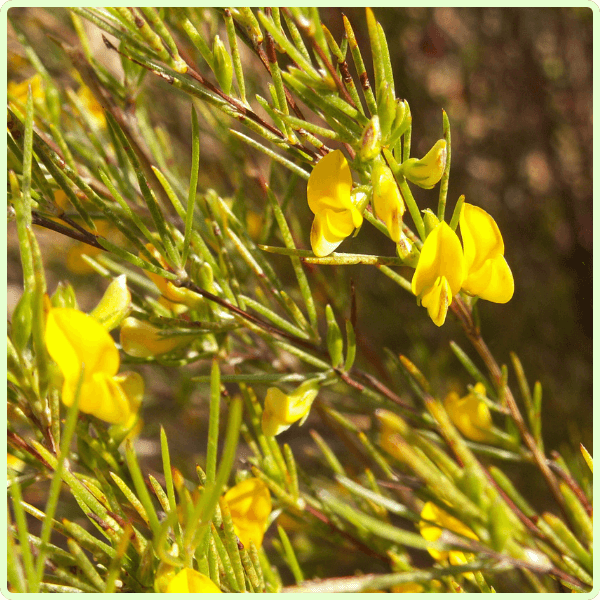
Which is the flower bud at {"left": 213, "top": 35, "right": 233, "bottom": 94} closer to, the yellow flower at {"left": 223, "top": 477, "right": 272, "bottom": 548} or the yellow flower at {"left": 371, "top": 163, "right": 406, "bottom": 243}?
the yellow flower at {"left": 371, "top": 163, "right": 406, "bottom": 243}

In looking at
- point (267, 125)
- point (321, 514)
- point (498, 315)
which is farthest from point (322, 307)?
point (498, 315)

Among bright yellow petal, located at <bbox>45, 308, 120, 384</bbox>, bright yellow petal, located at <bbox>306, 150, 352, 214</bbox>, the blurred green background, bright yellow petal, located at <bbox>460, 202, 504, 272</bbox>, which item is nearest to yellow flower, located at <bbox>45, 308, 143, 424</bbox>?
bright yellow petal, located at <bbox>45, 308, 120, 384</bbox>

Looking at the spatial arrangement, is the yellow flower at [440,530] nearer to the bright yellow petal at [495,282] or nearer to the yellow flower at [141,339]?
the bright yellow petal at [495,282]

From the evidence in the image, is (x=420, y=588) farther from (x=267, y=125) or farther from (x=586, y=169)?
(x=586, y=169)

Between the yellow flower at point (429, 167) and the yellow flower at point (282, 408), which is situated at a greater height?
the yellow flower at point (429, 167)

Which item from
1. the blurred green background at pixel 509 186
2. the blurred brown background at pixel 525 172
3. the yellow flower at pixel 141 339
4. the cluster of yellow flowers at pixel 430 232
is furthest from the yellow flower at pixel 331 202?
the blurred brown background at pixel 525 172

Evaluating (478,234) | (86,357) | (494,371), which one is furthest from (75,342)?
(494,371)
